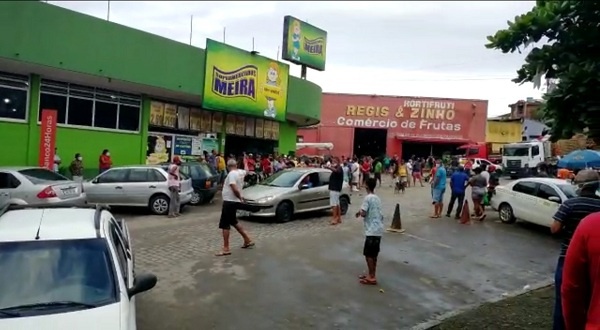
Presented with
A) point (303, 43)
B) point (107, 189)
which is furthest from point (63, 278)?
point (303, 43)

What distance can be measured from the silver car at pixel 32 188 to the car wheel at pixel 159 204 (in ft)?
8.75

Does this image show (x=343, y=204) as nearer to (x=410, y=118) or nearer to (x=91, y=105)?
(x=91, y=105)

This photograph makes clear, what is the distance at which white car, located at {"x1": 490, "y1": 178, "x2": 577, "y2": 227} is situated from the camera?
13.8m

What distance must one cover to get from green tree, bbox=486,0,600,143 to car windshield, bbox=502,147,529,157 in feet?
111

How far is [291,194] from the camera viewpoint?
14.3 metres

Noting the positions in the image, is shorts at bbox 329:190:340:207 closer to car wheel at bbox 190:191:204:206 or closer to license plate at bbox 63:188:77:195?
car wheel at bbox 190:191:204:206

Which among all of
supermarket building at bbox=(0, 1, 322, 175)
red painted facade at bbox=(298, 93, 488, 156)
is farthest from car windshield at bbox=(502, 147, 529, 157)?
supermarket building at bbox=(0, 1, 322, 175)

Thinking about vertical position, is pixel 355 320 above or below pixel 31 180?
below

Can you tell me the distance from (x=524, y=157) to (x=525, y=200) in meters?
24.1

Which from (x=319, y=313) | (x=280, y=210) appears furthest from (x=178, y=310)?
(x=280, y=210)

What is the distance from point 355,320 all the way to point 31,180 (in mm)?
8970

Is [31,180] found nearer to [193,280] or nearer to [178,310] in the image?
[193,280]

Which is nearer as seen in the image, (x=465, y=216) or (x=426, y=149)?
(x=465, y=216)

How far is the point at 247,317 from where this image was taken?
6652 millimetres
